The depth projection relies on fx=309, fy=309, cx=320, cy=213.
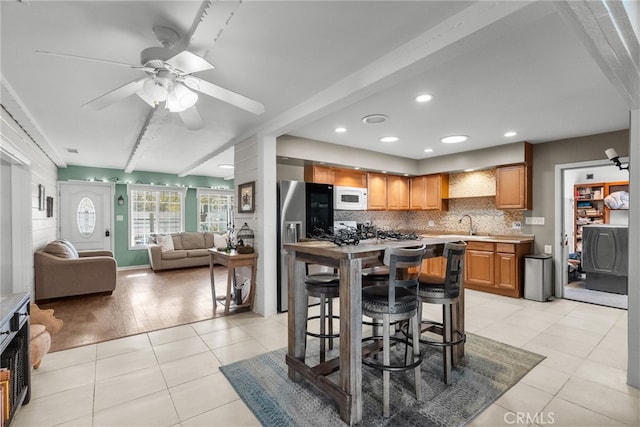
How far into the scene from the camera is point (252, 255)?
402 cm

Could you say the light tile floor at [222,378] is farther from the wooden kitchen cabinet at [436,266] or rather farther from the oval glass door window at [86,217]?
the oval glass door window at [86,217]

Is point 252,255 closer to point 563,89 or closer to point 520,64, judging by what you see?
point 520,64

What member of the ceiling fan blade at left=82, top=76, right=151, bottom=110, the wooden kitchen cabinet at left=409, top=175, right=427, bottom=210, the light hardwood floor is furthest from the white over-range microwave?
the ceiling fan blade at left=82, top=76, right=151, bottom=110

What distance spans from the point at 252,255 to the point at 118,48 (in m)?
2.60

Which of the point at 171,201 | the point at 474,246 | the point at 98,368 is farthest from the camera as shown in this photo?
the point at 171,201

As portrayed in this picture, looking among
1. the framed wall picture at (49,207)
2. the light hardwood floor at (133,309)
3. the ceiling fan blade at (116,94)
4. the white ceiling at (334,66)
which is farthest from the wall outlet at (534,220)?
the framed wall picture at (49,207)

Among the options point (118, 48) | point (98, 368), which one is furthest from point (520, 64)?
point (98, 368)

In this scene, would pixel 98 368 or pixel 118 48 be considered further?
pixel 98 368

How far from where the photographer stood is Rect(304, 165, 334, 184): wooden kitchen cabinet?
4781mm

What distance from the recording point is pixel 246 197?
4.32 m

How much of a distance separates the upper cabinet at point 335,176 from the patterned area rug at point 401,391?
8.97 feet

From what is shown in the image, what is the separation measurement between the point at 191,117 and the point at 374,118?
2018 millimetres

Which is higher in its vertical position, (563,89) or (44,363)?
(563,89)

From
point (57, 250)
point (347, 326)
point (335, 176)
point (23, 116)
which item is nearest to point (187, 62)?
point (347, 326)
